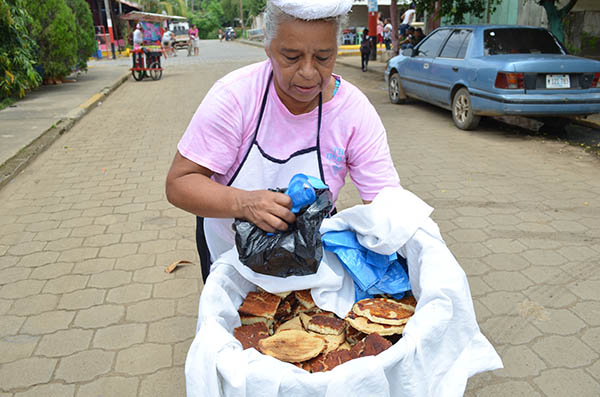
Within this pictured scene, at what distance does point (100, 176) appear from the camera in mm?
5969

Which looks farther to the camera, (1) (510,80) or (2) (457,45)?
(2) (457,45)

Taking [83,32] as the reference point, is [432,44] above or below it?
below

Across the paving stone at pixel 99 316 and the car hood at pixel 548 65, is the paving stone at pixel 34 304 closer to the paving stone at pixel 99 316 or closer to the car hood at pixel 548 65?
the paving stone at pixel 99 316

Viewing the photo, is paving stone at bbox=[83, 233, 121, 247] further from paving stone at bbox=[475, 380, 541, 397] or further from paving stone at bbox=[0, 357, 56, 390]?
paving stone at bbox=[475, 380, 541, 397]

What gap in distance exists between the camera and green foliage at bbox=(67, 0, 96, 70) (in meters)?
14.8

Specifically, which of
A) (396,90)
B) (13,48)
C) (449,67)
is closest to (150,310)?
(449,67)

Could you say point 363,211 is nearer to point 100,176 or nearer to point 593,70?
point 100,176

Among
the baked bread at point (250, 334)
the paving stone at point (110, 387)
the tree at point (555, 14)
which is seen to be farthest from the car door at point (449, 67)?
the baked bread at point (250, 334)

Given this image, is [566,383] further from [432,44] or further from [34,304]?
[432,44]

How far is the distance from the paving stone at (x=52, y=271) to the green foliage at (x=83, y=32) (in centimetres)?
1286

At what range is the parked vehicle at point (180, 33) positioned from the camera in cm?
4060

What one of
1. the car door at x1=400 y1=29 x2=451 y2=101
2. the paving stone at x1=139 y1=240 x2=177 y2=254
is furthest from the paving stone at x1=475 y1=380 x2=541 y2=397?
the car door at x1=400 y1=29 x2=451 y2=101

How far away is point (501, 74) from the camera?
6.53 meters

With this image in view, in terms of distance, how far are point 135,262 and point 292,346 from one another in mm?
2672
